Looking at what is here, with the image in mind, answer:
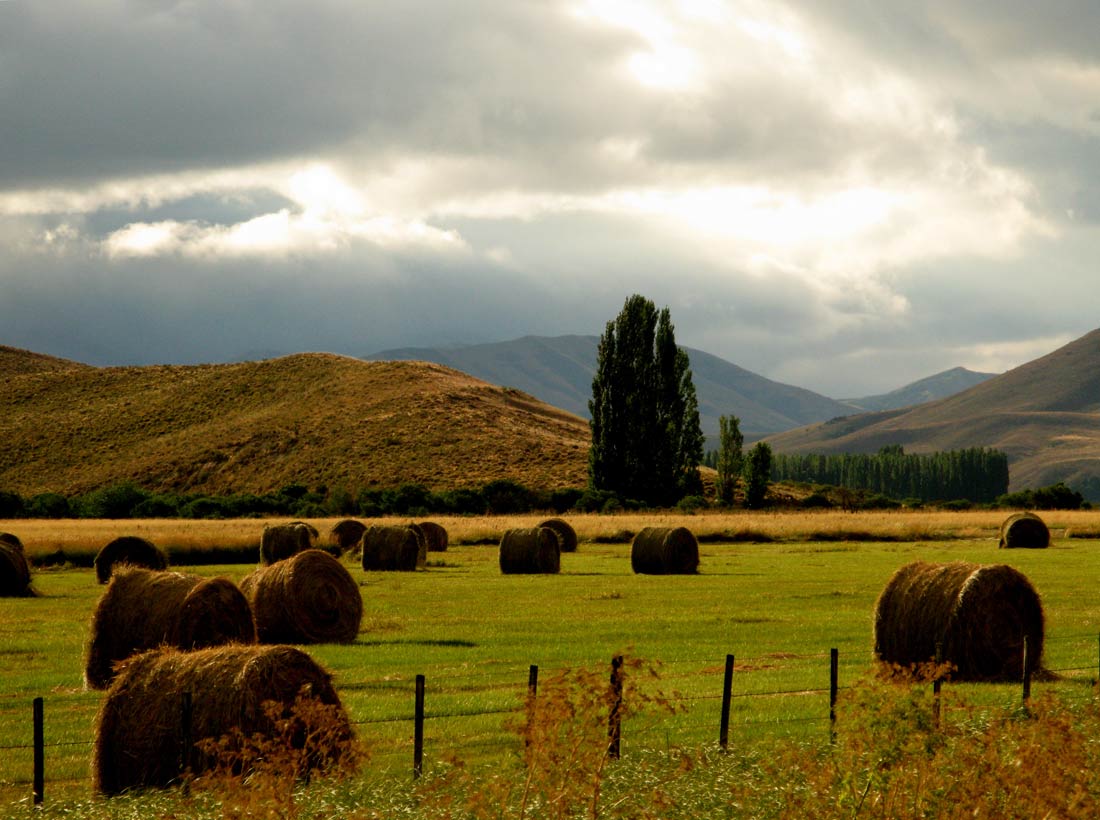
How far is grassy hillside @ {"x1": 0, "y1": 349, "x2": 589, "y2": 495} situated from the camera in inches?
4552

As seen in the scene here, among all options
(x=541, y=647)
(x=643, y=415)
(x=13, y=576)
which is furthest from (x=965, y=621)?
(x=643, y=415)

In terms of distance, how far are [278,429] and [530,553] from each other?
91.6 meters

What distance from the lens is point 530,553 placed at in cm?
3991

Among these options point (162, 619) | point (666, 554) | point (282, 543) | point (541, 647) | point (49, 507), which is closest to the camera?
point (162, 619)

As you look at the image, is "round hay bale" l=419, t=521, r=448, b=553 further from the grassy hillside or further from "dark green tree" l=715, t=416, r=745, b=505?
the grassy hillside

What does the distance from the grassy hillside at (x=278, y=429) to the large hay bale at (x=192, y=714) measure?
316ft

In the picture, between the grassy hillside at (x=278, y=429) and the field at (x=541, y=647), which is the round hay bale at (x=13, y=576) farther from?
the grassy hillside at (x=278, y=429)

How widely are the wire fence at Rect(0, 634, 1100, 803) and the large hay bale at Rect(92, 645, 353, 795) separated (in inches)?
24.3

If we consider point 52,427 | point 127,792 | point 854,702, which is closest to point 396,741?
point 127,792

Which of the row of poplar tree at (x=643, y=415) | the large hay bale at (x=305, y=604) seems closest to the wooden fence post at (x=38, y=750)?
the large hay bale at (x=305, y=604)

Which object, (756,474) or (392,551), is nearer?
(392,551)

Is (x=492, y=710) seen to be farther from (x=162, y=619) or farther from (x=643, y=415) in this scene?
(x=643, y=415)

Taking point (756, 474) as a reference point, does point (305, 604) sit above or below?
below

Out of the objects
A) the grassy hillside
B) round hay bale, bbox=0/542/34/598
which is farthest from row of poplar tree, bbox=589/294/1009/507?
round hay bale, bbox=0/542/34/598
